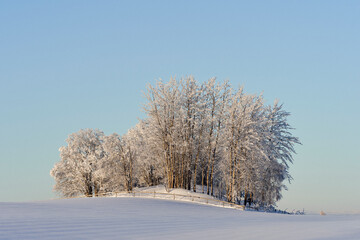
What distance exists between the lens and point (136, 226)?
19000mm

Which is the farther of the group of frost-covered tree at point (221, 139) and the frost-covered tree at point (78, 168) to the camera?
the frost-covered tree at point (78, 168)

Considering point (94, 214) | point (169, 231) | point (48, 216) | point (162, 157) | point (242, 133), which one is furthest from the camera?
point (162, 157)

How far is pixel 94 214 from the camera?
2294 centimetres

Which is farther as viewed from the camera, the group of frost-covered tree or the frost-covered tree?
the frost-covered tree

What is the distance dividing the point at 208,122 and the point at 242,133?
4.59 meters

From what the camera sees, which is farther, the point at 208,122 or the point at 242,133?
the point at 208,122

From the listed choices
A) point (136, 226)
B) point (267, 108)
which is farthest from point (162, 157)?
point (136, 226)

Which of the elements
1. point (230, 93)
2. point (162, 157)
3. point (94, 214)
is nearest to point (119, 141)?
point (162, 157)

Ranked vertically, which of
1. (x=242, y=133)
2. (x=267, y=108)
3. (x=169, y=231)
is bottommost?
(x=169, y=231)

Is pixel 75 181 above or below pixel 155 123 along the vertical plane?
below

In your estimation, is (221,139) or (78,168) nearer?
(221,139)

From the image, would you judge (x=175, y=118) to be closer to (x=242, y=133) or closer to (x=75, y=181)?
(x=242, y=133)

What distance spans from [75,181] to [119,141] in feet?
30.2

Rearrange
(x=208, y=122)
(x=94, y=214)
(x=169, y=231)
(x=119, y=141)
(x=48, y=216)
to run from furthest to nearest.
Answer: (x=119, y=141)
(x=208, y=122)
(x=94, y=214)
(x=48, y=216)
(x=169, y=231)
